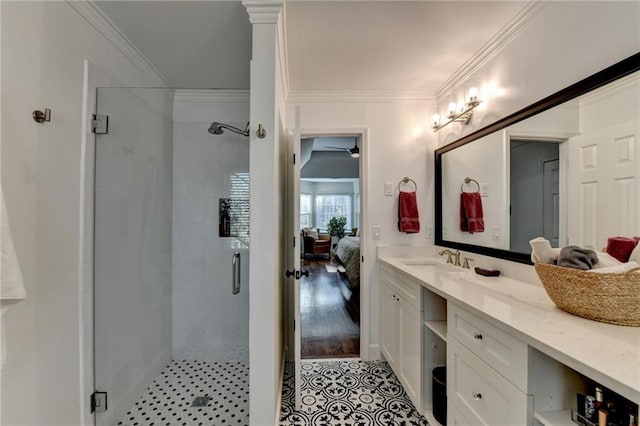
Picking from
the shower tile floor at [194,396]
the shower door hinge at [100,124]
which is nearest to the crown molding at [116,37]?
the shower door hinge at [100,124]

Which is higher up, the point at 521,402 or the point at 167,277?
the point at 167,277

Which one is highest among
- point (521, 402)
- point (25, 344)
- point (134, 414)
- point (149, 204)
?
point (149, 204)

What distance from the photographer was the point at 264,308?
4.60 feet

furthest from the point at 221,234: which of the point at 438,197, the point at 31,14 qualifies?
the point at 438,197

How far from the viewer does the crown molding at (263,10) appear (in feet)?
4.45

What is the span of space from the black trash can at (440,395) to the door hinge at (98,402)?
6.34ft

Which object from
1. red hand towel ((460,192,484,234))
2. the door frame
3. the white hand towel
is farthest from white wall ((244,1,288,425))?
red hand towel ((460,192,484,234))

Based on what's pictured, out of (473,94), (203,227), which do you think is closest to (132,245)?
(203,227)

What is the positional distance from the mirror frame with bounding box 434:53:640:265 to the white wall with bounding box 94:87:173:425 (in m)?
2.30

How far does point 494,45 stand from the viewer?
5.78ft

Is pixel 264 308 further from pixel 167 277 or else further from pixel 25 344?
pixel 167 277

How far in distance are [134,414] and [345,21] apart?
278 centimetres

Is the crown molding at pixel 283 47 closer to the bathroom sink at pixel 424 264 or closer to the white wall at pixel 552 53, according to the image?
the white wall at pixel 552 53

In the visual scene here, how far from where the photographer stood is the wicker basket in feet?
2.93
